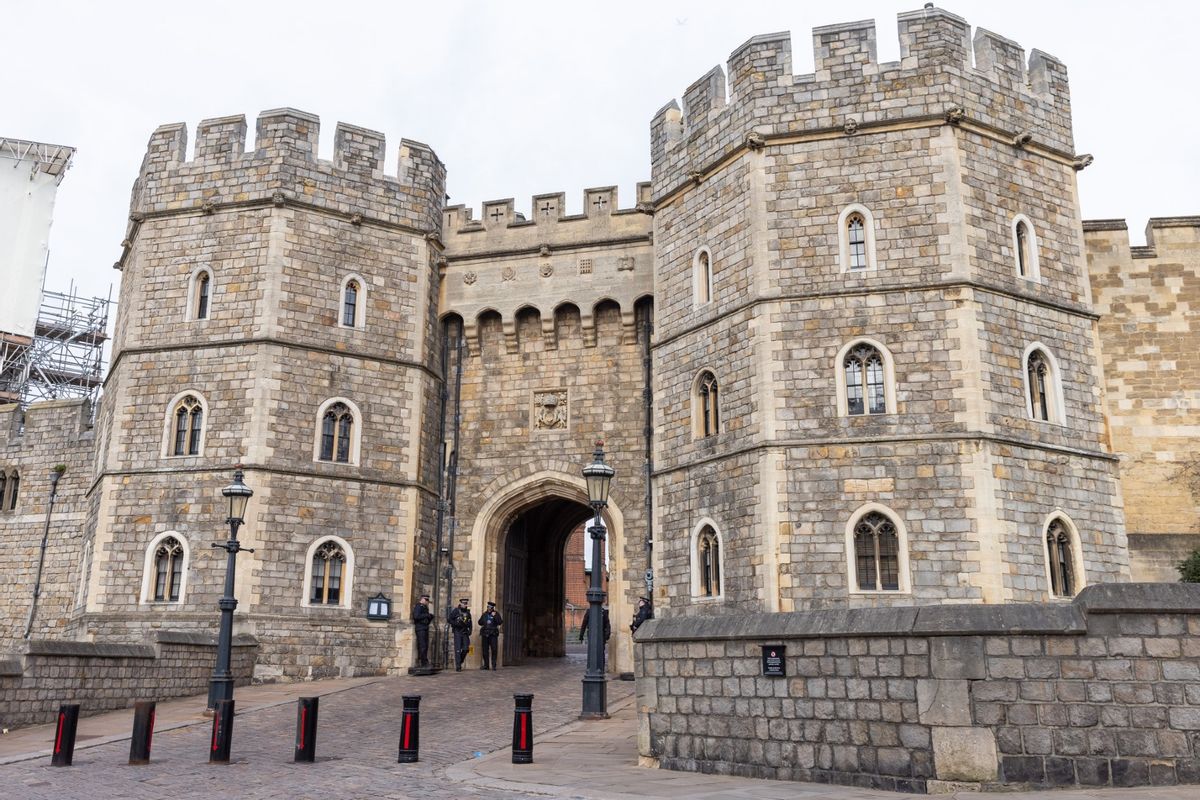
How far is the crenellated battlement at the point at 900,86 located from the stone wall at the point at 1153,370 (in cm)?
326

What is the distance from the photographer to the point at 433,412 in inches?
875

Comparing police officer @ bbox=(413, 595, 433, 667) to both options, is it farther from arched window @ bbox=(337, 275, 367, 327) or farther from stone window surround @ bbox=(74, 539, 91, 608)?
stone window surround @ bbox=(74, 539, 91, 608)

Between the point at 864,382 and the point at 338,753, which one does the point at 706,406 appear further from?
the point at 338,753

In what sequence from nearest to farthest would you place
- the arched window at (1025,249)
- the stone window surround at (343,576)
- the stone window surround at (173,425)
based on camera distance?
the arched window at (1025,249), the stone window surround at (343,576), the stone window surround at (173,425)

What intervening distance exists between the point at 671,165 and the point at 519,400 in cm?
595

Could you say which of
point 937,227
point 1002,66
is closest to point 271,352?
point 937,227

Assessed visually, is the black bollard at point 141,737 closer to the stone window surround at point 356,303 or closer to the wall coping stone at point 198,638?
the wall coping stone at point 198,638

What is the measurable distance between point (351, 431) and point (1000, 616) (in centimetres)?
1489

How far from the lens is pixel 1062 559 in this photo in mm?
16234

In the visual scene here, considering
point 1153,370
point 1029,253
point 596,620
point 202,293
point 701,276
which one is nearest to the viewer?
point 596,620

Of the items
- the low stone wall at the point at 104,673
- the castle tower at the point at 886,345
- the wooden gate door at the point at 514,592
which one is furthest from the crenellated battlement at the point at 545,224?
the low stone wall at the point at 104,673

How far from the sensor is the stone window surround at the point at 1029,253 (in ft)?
56.4

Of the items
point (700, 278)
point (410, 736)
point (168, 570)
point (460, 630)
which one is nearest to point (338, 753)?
point (410, 736)

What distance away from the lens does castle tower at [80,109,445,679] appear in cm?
1923
